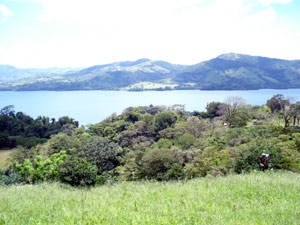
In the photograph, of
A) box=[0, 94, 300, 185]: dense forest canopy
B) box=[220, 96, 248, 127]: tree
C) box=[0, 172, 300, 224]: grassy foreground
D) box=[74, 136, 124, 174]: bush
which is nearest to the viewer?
box=[0, 172, 300, 224]: grassy foreground

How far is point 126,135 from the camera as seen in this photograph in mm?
31656

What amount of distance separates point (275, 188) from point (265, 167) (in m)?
6.41

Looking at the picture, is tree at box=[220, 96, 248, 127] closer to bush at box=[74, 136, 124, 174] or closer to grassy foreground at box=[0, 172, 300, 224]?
bush at box=[74, 136, 124, 174]

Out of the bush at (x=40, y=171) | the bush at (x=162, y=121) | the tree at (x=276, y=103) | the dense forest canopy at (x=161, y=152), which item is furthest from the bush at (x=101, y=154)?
the tree at (x=276, y=103)

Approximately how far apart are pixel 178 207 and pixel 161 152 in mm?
12000

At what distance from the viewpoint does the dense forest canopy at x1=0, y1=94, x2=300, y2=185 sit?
13.8m

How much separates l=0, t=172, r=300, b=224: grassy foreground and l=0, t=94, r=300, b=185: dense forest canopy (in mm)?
6238

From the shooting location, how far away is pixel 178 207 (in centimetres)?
505

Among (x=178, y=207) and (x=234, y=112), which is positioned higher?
(x=178, y=207)

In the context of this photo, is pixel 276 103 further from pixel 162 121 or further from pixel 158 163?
pixel 158 163

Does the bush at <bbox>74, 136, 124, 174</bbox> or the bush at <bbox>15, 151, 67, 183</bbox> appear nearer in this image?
the bush at <bbox>15, 151, 67, 183</bbox>

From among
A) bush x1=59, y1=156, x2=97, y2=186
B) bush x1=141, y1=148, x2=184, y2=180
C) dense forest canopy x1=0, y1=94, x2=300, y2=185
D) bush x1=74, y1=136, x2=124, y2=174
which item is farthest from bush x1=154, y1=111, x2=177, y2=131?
bush x1=59, y1=156, x2=97, y2=186

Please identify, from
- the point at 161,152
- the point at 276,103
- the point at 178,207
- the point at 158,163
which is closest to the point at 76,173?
the point at 158,163

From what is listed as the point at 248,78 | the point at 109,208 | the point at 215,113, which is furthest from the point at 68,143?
the point at 248,78
